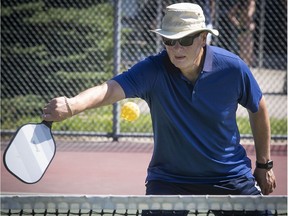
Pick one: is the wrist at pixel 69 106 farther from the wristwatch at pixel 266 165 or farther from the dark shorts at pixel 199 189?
the wristwatch at pixel 266 165

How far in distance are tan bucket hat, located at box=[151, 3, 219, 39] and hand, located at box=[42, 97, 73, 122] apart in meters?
0.77

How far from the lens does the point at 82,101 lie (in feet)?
10.6

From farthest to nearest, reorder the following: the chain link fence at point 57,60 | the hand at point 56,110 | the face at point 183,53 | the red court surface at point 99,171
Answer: the chain link fence at point 57,60, the red court surface at point 99,171, the face at point 183,53, the hand at point 56,110

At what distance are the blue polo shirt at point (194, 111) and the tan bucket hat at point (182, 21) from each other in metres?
→ 0.17

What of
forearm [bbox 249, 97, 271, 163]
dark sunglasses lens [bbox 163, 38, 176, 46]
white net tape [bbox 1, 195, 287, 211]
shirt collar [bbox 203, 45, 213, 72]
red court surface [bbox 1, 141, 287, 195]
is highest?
dark sunglasses lens [bbox 163, 38, 176, 46]

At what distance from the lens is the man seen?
3.56 m

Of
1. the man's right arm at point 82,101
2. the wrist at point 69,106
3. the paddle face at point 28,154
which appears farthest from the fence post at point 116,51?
the paddle face at point 28,154

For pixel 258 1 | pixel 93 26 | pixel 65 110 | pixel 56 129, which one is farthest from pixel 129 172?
pixel 258 1

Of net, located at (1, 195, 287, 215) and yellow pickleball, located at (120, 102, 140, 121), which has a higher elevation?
net, located at (1, 195, 287, 215)

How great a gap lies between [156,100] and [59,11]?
21.7 ft

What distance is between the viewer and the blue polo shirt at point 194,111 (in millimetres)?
3570

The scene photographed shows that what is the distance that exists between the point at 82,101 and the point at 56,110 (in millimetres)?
237

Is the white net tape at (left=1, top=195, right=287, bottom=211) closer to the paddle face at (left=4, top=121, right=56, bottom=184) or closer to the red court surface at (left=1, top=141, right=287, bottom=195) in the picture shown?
the paddle face at (left=4, top=121, right=56, bottom=184)

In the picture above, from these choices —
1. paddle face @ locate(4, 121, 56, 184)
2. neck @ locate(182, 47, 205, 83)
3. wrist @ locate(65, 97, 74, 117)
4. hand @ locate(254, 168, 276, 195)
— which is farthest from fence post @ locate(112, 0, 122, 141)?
paddle face @ locate(4, 121, 56, 184)
